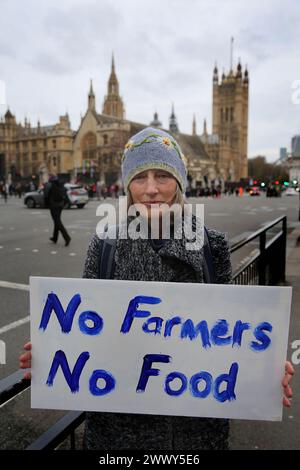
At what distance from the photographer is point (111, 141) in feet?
240

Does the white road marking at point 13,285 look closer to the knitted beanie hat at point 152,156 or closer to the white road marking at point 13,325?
the white road marking at point 13,325

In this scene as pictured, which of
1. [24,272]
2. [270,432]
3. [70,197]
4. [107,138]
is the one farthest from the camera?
[107,138]

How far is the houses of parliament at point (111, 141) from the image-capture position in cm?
7512

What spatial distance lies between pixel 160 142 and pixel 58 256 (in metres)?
8.22

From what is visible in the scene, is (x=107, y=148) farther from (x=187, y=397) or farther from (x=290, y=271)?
(x=187, y=397)

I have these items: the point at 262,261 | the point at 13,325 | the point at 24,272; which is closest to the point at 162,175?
the point at 13,325

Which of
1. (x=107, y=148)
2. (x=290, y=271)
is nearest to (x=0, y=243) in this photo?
(x=290, y=271)

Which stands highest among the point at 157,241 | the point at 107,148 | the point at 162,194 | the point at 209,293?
the point at 107,148

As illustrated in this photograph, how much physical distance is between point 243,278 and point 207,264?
2750mm

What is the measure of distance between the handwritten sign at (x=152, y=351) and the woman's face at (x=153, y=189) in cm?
36

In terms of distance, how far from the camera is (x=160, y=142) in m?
1.65

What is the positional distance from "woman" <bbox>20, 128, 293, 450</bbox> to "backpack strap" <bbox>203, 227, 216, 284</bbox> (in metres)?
0.02

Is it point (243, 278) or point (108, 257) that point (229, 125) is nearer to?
point (243, 278)

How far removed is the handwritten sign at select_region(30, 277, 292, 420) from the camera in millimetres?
1528
